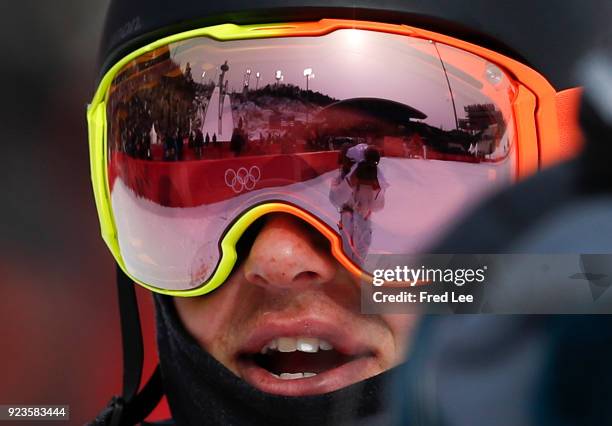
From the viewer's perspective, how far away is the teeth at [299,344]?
4.27ft

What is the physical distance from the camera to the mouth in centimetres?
129

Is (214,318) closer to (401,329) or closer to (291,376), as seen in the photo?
(291,376)

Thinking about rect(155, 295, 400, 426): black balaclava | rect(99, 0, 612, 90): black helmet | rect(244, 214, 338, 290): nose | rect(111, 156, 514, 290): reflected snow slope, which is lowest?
rect(155, 295, 400, 426): black balaclava

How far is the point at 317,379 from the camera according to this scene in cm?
132

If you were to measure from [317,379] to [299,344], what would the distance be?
0.19 feet

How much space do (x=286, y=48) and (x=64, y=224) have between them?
0.56 metres

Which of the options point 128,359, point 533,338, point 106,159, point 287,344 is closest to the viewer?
point 533,338

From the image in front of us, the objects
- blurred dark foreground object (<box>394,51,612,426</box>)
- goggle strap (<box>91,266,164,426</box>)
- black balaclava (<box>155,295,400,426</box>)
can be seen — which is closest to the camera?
blurred dark foreground object (<box>394,51,612,426</box>)

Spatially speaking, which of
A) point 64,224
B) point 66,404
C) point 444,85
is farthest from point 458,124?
point 66,404

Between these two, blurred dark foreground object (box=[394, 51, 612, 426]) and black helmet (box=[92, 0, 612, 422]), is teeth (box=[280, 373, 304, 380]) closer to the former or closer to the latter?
blurred dark foreground object (box=[394, 51, 612, 426])

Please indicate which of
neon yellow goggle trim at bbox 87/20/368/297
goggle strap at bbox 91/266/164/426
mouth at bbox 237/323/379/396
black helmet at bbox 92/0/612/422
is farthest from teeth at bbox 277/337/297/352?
goggle strap at bbox 91/266/164/426

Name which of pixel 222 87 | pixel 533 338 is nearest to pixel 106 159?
pixel 222 87

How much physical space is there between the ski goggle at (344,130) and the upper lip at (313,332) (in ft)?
0.31

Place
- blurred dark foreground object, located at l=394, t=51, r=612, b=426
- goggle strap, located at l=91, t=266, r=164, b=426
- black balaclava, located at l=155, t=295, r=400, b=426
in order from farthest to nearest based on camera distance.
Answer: goggle strap, located at l=91, t=266, r=164, b=426
black balaclava, located at l=155, t=295, r=400, b=426
blurred dark foreground object, located at l=394, t=51, r=612, b=426
